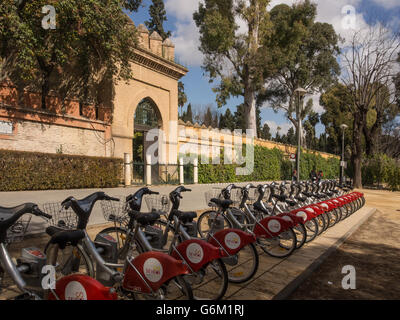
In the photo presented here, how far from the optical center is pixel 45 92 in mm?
13391

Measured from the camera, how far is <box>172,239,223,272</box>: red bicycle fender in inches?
123

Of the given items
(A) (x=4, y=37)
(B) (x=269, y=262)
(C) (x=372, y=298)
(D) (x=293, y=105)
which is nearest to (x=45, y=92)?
(A) (x=4, y=37)

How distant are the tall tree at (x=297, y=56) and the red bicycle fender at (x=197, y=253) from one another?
24.0 meters

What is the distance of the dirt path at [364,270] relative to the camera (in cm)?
396

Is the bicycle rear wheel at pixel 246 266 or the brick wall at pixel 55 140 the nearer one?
the bicycle rear wheel at pixel 246 266

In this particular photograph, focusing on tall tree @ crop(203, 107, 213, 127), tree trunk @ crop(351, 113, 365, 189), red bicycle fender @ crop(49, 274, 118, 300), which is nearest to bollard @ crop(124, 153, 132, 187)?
red bicycle fender @ crop(49, 274, 118, 300)

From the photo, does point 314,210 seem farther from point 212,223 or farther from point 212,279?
point 212,279

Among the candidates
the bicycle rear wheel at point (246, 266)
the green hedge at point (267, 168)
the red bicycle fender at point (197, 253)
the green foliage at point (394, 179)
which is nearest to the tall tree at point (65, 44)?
the green hedge at point (267, 168)

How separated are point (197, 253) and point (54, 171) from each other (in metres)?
10.4

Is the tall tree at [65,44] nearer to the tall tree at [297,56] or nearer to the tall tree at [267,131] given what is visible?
the tall tree at [297,56]

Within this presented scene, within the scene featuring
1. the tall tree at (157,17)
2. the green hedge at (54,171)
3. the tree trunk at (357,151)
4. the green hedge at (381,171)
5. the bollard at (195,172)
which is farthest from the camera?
the tall tree at (157,17)

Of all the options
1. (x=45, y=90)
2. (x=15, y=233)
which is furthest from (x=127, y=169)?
(x=15, y=233)

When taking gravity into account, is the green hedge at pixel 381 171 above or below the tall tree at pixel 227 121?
below

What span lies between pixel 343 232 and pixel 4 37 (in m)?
11.8
